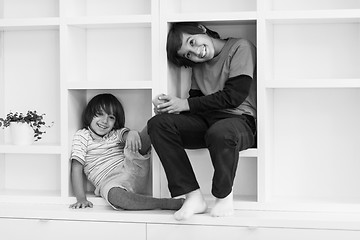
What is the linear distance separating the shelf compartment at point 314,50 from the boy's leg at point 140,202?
62cm

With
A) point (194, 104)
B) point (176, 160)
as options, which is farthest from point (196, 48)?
point (176, 160)

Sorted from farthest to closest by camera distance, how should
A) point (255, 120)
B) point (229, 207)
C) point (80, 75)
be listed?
point (80, 75), point (255, 120), point (229, 207)

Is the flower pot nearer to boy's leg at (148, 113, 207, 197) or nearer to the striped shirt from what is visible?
the striped shirt

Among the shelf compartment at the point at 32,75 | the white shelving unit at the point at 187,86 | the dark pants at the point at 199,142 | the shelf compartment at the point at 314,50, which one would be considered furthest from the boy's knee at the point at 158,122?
the shelf compartment at the point at 32,75

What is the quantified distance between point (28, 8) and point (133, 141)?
79 centimetres

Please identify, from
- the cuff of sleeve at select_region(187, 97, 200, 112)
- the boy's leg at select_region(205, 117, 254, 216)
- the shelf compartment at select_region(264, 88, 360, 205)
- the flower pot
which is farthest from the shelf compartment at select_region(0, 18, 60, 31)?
the shelf compartment at select_region(264, 88, 360, 205)

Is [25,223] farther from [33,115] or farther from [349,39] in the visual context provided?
[349,39]

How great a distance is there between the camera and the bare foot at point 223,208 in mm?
2434

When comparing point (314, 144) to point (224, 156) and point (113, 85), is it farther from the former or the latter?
A: point (113, 85)

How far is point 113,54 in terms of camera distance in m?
2.89

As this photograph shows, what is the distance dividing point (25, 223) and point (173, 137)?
641mm

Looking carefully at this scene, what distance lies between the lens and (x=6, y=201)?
276 centimetres

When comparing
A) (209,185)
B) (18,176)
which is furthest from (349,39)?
(18,176)

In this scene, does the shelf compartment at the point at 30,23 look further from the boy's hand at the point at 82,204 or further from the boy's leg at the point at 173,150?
the boy's hand at the point at 82,204
